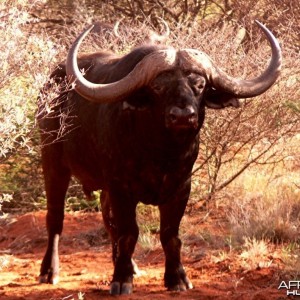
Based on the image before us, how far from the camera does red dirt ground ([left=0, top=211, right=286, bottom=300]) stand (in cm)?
671

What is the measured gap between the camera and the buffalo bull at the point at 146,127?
20.4ft

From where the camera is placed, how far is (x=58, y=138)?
7.30 metres

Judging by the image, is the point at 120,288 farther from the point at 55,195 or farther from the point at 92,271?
the point at 55,195

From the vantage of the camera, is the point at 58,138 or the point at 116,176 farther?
the point at 58,138

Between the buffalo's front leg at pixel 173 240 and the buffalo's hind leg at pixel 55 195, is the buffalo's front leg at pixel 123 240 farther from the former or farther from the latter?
the buffalo's hind leg at pixel 55 195

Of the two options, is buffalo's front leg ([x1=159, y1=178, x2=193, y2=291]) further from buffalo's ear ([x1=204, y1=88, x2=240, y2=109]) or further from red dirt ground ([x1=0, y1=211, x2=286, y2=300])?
buffalo's ear ([x1=204, y1=88, x2=240, y2=109])

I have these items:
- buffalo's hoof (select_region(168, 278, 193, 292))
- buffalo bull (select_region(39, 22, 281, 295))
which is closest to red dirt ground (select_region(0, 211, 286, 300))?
buffalo's hoof (select_region(168, 278, 193, 292))

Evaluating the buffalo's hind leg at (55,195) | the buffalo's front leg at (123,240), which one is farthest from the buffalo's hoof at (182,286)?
the buffalo's hind leg at (55,195)

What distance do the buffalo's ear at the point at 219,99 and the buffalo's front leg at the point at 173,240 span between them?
2.45ft

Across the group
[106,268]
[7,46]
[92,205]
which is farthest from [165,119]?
[92,205]

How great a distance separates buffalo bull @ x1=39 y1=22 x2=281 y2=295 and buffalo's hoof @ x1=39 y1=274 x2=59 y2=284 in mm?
11

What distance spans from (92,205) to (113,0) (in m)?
6.91

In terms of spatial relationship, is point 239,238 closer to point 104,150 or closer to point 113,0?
point 104,150

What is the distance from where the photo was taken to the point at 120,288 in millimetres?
6664
